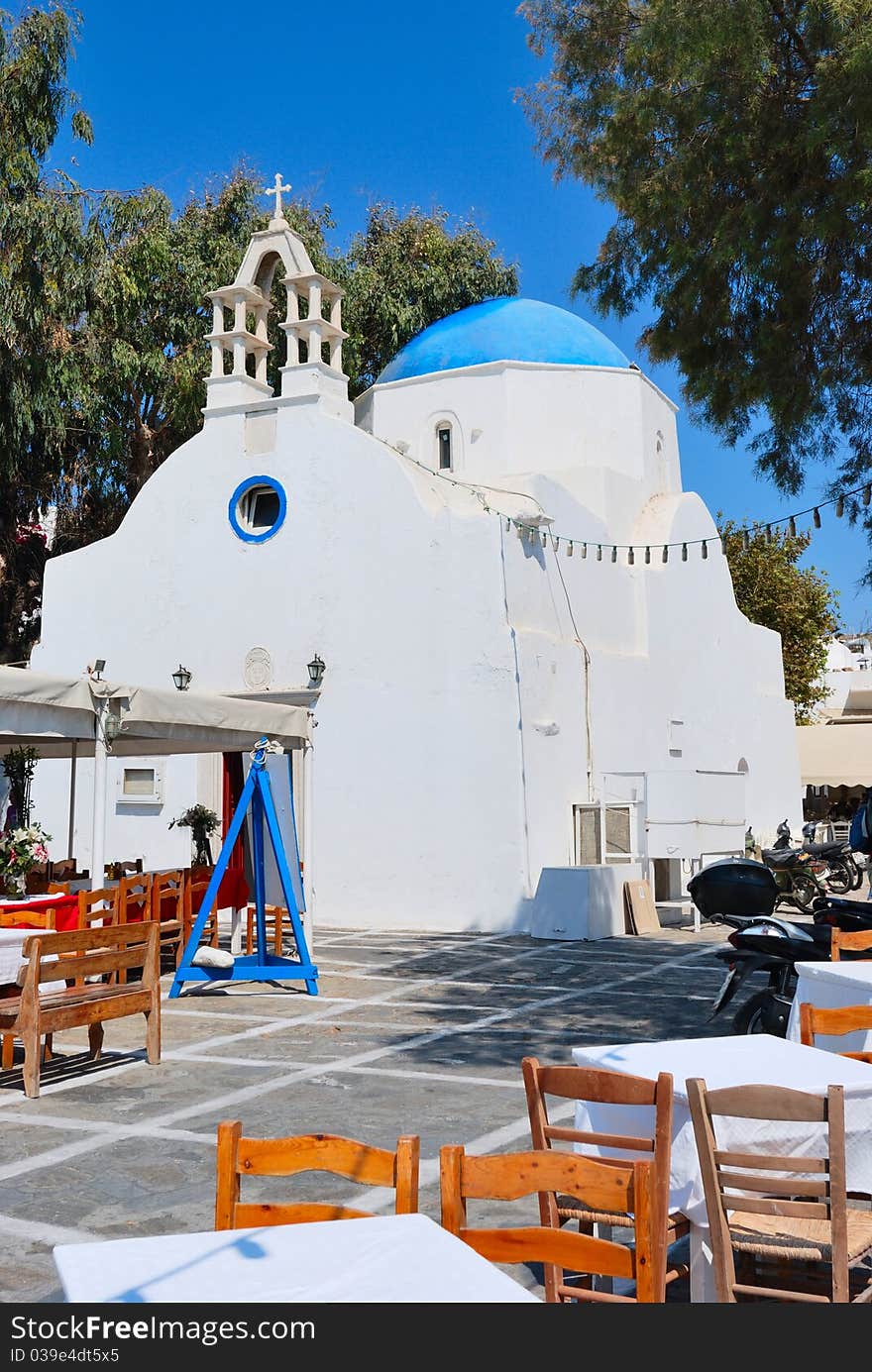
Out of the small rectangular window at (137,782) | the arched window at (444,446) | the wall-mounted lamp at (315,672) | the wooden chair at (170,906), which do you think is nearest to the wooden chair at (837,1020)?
the wooden chair at (170,906)

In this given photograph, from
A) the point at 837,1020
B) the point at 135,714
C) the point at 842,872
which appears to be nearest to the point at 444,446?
the point at 842,872

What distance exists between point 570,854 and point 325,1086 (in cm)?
1033

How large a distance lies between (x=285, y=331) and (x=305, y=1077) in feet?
44.8

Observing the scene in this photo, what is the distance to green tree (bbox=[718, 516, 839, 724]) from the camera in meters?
34.2

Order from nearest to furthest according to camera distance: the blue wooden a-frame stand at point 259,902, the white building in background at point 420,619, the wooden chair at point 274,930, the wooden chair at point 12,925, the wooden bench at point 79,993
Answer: the wooden bench at point 79,993
the wooden chair at point 12,925
the blue wooden a-frame stand at point 259,902
the wooden chair at point 274,930
the white building in background at point 420,619

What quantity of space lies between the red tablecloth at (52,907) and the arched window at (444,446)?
13429mm

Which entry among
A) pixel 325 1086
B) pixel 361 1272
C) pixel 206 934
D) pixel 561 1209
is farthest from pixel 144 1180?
pixel 206 934

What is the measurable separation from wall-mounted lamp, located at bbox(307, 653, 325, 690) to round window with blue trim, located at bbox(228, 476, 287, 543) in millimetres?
2168

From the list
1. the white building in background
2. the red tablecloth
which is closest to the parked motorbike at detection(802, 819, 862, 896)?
the white building in background

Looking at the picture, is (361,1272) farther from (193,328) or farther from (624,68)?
(193,328)

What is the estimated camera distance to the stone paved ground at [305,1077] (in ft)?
17.7

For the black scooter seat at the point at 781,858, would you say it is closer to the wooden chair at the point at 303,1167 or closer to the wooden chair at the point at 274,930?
the wooden chair at the point at 274,930

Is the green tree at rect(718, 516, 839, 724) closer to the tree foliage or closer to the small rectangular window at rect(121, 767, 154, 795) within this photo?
the tree foliage

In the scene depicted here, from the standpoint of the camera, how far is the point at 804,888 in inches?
712
